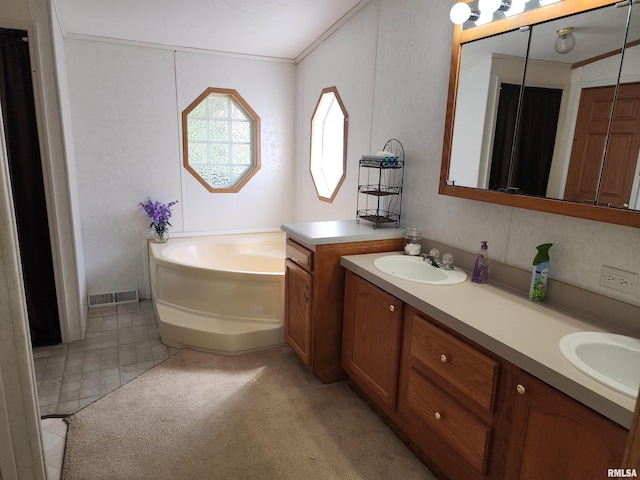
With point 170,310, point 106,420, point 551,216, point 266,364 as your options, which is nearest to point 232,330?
point 266,364

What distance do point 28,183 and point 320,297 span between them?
2108 mm

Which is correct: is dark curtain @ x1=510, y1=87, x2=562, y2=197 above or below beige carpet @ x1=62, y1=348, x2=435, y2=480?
above

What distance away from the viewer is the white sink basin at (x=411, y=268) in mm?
2094

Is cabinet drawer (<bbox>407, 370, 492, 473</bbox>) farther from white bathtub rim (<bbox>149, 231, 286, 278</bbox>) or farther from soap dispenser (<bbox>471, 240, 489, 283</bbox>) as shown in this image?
white bathtub rim (<bbox>149, 231, 286, 278</bbox>)

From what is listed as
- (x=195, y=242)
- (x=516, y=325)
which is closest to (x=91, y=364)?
(x=195, y=242)

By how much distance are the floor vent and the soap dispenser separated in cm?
313

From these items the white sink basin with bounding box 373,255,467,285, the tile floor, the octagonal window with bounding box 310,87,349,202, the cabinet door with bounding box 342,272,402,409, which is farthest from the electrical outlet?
the tile floor

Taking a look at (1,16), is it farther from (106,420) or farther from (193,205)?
(106,420)

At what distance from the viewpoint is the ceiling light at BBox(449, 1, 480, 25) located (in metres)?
1.91

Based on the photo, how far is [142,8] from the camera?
287cm

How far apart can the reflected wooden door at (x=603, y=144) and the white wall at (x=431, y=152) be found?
0.47ft

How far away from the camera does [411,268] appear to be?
2.27 m

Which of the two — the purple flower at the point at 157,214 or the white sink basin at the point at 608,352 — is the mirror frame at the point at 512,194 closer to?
the white sink basin at the point at 608,352

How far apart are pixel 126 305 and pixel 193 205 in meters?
1.11
